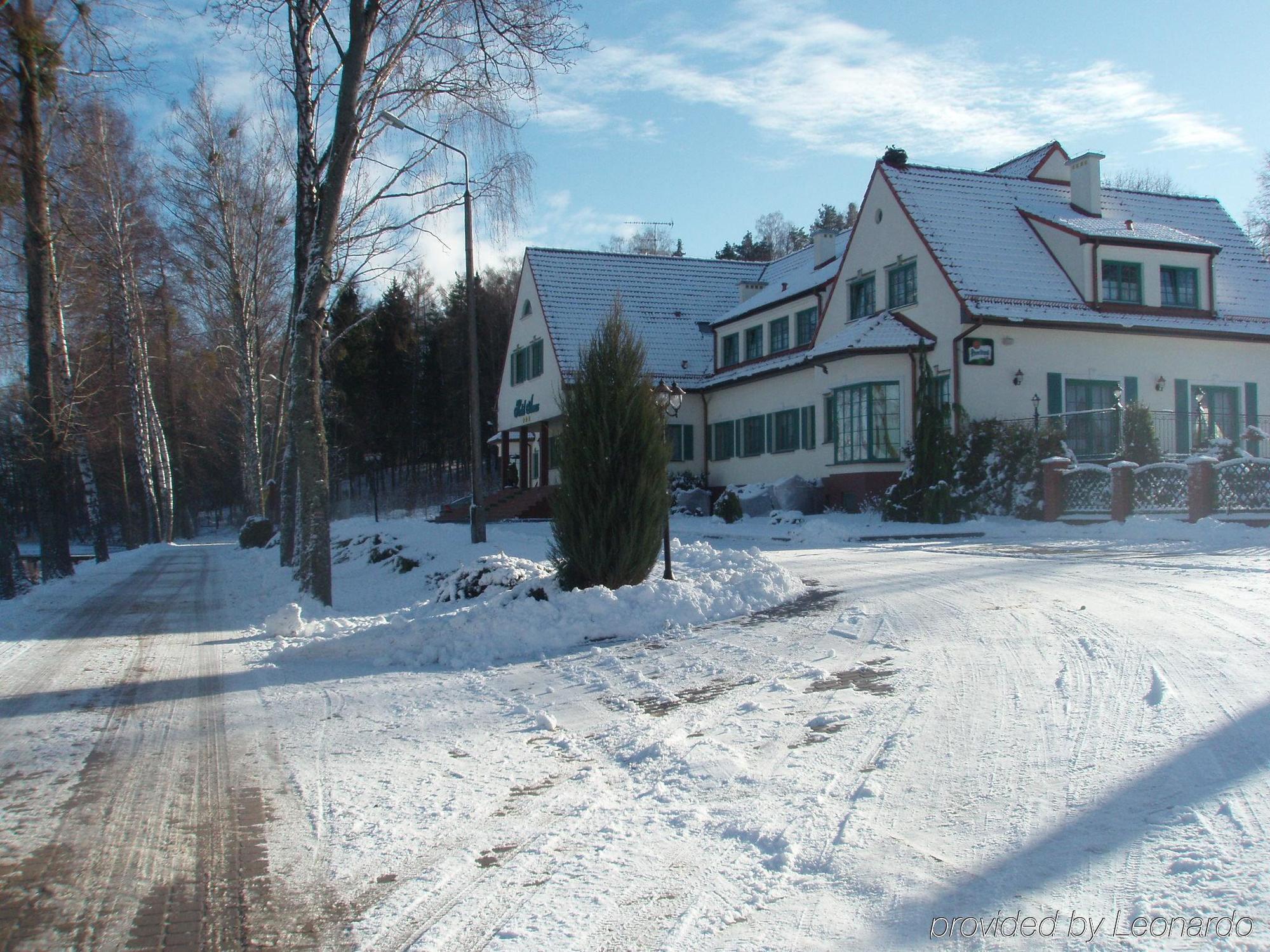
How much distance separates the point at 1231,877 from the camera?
3.36m

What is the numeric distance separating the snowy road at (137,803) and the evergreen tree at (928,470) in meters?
16.1

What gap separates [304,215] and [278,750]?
27.0ft

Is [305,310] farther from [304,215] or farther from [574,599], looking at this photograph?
[574,599]

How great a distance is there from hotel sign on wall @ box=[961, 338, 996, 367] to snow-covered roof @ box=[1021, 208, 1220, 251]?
4678 mm

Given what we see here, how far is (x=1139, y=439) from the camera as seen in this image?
19172 mm

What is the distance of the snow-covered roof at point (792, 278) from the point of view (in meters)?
29.1

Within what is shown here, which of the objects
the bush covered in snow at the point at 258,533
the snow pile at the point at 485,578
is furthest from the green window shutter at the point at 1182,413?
the bush covered in snow at the point at 258,533

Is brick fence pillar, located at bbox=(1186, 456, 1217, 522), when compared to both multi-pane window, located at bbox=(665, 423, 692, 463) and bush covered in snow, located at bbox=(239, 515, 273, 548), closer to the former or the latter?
multi-pane window, located at bbox=(665, 423, 692, 463)

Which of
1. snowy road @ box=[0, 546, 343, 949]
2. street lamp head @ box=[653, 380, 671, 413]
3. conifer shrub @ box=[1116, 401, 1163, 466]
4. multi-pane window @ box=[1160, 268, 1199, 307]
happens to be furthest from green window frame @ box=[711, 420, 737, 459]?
snowy road @ box=[0, 546, 343, 949]

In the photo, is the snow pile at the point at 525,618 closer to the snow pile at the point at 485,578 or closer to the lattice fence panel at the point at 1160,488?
the snow pile at the point at 485,578

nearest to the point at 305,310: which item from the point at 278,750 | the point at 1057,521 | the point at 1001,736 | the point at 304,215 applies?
the point at 304,215

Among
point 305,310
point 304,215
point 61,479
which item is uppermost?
point 304,215

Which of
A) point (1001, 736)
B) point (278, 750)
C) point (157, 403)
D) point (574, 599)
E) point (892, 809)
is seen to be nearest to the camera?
point (892, 809)

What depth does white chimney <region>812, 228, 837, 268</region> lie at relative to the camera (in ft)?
102
